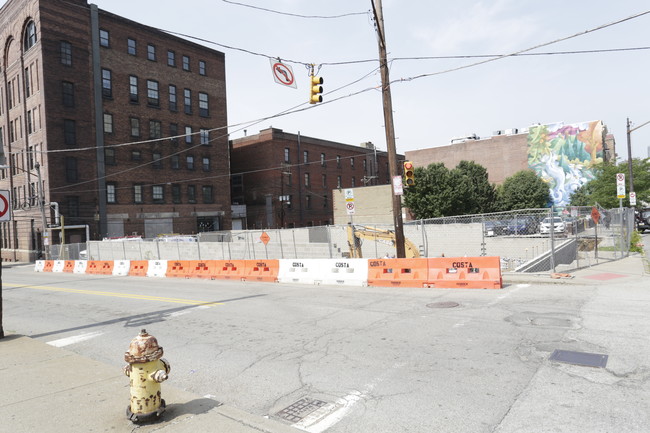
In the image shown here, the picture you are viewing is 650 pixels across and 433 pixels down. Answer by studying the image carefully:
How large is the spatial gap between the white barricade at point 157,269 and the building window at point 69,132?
77.3 ft

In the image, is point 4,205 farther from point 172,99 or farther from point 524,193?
point 524,193

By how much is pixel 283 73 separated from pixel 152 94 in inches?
1410

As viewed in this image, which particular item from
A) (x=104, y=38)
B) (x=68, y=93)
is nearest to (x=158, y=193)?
(x=68, y=93)

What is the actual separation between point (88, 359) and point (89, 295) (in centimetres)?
923

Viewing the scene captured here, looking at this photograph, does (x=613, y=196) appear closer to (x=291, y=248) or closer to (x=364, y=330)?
(x=291, y=248)

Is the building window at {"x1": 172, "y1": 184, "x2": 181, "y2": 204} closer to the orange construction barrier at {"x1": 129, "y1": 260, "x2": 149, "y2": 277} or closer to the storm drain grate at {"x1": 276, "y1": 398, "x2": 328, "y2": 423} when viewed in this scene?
the orange construction barrier at {"x1": 129, "y1": 260, "x2": 149, "y2": 277}

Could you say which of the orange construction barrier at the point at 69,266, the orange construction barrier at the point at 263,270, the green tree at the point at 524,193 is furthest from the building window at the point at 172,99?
the green tree at the point at 524,193

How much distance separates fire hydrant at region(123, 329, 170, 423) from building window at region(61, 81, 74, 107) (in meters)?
41.7

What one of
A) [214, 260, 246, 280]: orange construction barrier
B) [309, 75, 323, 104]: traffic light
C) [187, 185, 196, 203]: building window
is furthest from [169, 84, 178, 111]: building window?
[309, 75, 323, 104]: traffic light

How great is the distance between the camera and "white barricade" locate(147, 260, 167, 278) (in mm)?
21355

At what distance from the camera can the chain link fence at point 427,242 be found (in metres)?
20.3

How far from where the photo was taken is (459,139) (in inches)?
3435

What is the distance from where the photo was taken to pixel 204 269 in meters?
19.5

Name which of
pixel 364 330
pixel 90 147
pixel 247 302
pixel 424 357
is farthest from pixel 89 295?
pixel 90 147
